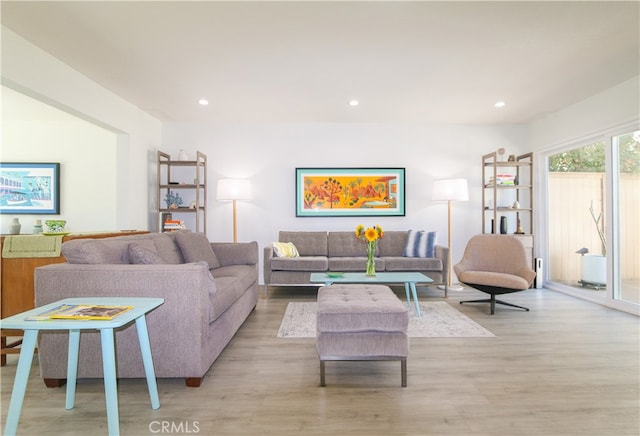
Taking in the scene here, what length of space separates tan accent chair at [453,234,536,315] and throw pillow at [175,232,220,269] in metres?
2.72

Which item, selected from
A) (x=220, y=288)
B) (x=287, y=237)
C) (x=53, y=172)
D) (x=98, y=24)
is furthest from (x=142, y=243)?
(x=53, y=172)

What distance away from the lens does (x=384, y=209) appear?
5.46 meters

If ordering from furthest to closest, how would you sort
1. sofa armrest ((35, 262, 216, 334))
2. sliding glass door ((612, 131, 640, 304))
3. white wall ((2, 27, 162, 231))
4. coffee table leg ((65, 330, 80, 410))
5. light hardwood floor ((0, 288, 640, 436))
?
sliding glass door ((612, 131, 640, 304)), white wall ((2, 27, 162, 231)), sofa armrest ((35, 262, 216, 334)), coffee table leg ((65, 330, 80, 410)), light hardwood floor ((0, 288, 640, 436))

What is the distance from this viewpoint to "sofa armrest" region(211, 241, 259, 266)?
391 centimetres

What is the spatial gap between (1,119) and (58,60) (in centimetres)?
279

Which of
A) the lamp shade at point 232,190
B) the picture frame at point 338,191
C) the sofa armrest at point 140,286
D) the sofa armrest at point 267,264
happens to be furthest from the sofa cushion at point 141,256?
the picture frame at point 338,191

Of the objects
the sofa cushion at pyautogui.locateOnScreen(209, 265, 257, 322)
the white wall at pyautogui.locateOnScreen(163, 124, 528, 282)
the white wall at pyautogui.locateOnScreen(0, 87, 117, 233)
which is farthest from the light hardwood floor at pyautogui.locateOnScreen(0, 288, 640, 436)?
the white wall at pyautogui.locateOnScreen(0, 87, 117, 233)

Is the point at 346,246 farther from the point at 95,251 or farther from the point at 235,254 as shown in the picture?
the point at 95,251

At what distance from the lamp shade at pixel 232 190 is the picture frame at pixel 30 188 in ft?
7.74

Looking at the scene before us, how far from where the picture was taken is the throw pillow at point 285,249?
4.62 meters

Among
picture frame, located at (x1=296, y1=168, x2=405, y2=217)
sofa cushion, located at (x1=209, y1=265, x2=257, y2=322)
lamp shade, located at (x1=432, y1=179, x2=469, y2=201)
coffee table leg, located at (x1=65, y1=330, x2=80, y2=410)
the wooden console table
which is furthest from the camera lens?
picture frame, located at (x1=296, y1=168, x2=405, y2=217)

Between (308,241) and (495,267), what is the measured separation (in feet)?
7.96

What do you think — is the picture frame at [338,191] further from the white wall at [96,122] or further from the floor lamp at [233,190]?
the white wall at [96,122]

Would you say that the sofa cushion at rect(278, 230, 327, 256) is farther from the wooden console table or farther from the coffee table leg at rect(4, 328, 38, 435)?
the coffee table leg at rect(4, 328, 38, 435)
